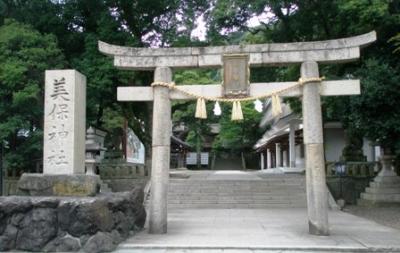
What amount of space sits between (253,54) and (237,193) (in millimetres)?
10908

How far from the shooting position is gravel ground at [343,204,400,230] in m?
15.6

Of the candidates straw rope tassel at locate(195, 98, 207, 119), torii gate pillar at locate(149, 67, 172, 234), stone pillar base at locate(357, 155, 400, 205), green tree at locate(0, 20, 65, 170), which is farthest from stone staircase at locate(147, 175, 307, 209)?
straw rope tassel at locate(195, 98, 207, 119)

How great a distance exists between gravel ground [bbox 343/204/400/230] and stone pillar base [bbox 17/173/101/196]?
8.97m

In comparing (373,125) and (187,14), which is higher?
(187,14)

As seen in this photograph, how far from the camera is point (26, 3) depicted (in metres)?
23.6

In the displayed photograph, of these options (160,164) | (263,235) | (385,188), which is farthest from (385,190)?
(160,164)

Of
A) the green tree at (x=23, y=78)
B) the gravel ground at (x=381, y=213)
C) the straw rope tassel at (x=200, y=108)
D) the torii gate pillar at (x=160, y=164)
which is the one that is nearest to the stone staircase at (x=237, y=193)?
the gravel ground at (x=381, y=213)

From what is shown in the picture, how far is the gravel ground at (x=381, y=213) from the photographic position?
15.6m

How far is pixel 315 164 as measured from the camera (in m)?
12.3

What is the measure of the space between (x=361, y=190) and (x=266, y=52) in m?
12.4

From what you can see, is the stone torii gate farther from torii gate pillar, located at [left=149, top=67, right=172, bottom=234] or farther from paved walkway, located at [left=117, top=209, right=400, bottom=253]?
paved walkway, located at [left=117, top=209, right=400, bottom=253]

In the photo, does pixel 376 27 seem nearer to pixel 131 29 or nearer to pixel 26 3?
pixel 131 29

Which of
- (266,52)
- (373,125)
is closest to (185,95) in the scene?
(266,52)

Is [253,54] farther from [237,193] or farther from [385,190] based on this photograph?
[237,193]
